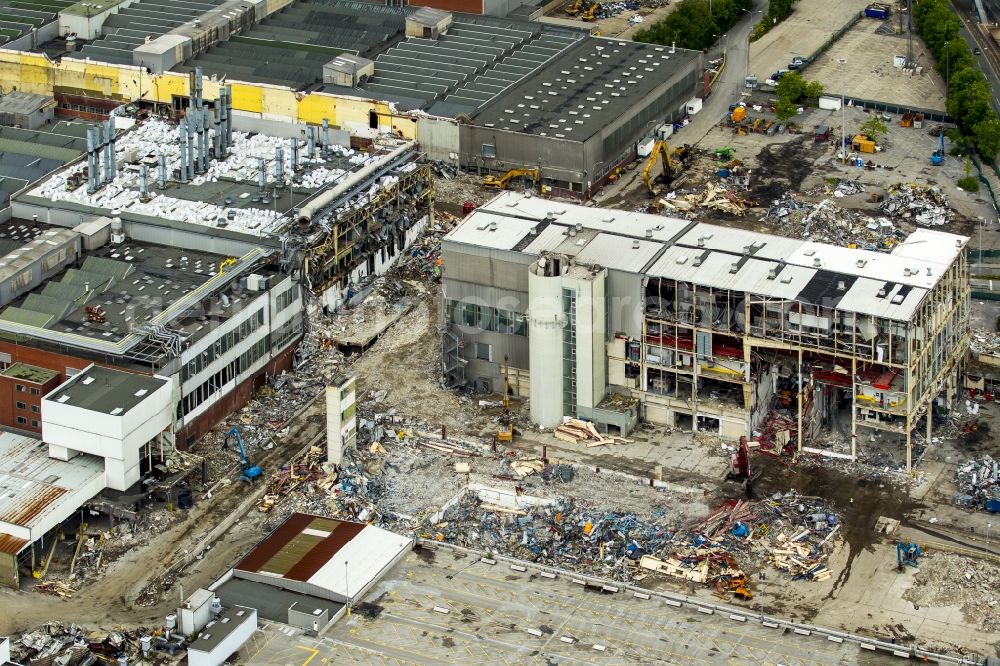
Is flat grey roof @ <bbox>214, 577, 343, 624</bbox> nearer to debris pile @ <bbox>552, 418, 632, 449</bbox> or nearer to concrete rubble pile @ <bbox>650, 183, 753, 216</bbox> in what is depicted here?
debris pile @ <bbox>552, 418, 632, 449</bbox>

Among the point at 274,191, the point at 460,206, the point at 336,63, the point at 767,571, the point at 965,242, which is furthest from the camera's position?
the point at 336,63

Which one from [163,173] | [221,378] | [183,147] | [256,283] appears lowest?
[221,378]

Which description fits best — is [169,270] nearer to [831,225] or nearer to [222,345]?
[222,345]

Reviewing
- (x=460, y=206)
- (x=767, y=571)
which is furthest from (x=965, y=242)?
(x=460, y=206)

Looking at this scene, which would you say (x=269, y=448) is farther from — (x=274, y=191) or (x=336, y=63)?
(x=336, y=63)

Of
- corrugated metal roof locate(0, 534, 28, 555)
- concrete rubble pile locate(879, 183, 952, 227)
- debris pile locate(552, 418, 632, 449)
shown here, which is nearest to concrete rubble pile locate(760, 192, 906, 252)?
concrete rubble pile locate(879, 183, 952, 227)

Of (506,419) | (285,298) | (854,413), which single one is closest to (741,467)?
(854,413)
